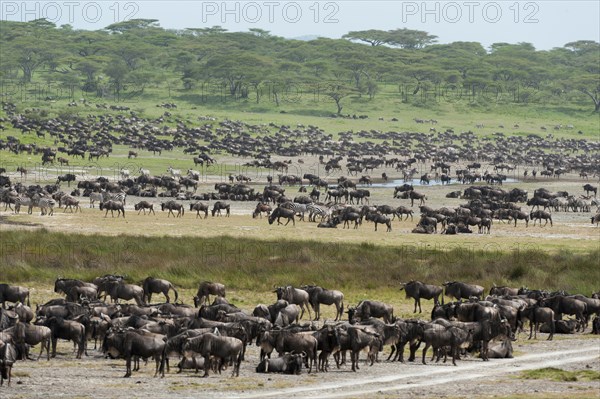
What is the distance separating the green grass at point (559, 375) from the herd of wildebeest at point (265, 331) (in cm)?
217

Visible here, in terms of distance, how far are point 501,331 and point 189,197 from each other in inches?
1935

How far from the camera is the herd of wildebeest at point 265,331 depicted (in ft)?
78.1

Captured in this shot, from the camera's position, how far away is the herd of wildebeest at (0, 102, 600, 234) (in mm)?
64750

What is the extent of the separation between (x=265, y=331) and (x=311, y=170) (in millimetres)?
80634

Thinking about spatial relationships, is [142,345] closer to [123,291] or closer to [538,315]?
[123,291]

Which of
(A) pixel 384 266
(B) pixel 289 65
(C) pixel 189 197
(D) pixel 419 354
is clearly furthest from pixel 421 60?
(D) pixel 419 354

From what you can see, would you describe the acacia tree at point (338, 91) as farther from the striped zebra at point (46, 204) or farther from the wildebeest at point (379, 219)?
the striped zebra at point (46, 204)

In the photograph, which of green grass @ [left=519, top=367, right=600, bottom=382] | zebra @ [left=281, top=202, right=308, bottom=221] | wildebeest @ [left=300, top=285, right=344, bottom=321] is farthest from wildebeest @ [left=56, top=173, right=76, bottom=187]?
green grass @ [left=519, top=367, right=600, bottom=382]

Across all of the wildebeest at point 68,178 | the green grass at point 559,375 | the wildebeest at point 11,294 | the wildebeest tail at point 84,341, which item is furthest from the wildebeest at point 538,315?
the wildebeest at point 68,178

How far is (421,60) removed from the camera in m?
195

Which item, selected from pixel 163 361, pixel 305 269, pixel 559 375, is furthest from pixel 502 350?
pixel 305 269

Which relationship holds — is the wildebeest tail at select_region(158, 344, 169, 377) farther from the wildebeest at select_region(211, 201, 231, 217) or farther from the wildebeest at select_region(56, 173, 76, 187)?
the wildebeest at select_region(56, 173, 76, 187)

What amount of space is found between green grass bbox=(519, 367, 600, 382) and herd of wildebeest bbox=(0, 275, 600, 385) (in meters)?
2.17

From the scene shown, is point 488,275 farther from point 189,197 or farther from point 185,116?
point 185,116
